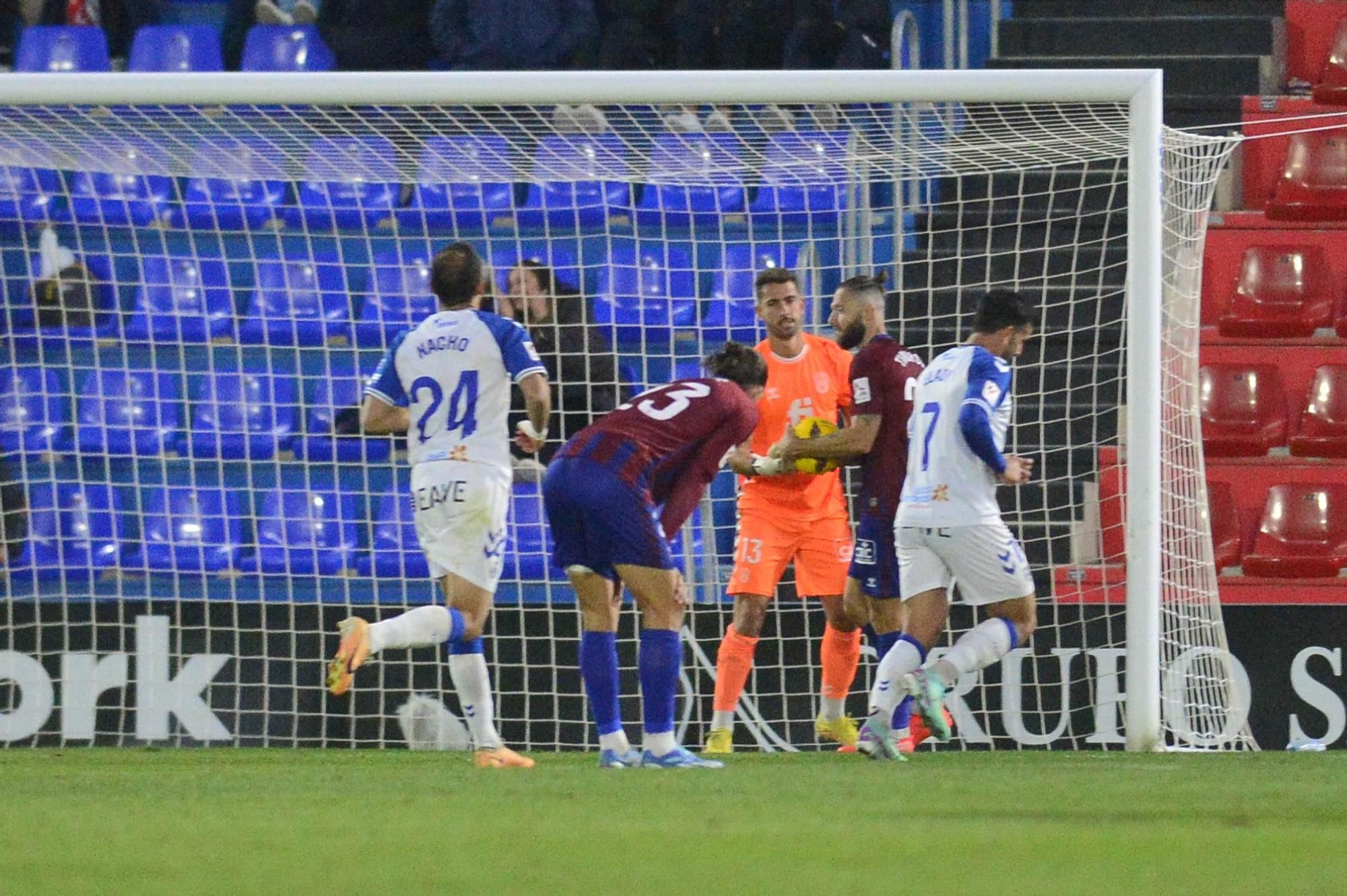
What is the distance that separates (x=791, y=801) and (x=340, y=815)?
1.06 m

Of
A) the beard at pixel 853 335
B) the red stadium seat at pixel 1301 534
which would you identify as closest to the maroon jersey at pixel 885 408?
the beard at pixel 853 335

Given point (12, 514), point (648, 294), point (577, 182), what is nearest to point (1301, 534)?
point (648, 294)

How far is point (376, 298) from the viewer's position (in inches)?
353

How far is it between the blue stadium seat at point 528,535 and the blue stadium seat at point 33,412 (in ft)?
6.86

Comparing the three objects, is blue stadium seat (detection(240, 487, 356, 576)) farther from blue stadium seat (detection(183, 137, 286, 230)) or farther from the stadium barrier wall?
blue stadium seat (detection(183, 137, 286, 230))

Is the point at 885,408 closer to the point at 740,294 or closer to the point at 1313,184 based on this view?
the point at 740,294

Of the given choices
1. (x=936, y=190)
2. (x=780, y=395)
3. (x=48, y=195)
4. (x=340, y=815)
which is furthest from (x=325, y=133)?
(x=340, y=815)

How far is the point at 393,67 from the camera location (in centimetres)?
1039

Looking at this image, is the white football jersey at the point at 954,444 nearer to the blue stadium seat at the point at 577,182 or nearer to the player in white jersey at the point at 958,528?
the player in white jersey at the point at 958,528

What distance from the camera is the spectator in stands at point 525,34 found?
10.3 m

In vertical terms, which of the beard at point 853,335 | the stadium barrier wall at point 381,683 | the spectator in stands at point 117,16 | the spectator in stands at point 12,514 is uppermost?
the spectator in stands at point 117,16

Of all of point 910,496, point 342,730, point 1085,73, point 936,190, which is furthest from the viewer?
point 936,190

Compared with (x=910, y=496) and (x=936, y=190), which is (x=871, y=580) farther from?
(x=936, y=190)

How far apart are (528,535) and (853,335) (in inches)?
71.6
